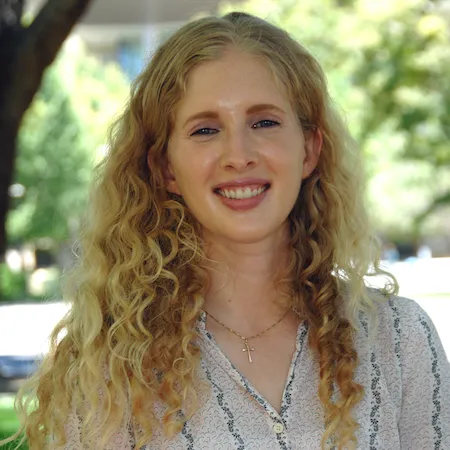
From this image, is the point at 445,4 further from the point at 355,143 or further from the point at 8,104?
the point at 355,143

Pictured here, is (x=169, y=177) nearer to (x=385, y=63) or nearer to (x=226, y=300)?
(x=226, y=300)

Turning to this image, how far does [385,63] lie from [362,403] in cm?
1527

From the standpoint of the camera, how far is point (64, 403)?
7.77 ft

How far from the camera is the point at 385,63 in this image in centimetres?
1712

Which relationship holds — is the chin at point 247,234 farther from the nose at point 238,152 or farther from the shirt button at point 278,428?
the shirt button at point 278,428

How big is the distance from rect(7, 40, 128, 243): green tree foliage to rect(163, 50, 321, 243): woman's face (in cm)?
2128

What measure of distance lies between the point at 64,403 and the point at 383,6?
49.2 ft

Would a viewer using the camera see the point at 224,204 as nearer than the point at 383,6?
Yes

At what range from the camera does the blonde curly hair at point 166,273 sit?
7.74 feet

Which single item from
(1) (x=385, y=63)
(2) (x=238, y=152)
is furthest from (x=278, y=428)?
(1) (x=385, y=63)

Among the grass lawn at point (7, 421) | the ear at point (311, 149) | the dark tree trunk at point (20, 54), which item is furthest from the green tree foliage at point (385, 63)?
the ear at point (311, 149)

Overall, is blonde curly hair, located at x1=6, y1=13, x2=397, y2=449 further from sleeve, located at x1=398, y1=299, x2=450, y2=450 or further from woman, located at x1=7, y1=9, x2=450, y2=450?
sleeve, located at x1=398, y1=299, x2=450, y2=450

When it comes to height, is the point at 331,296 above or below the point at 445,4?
below

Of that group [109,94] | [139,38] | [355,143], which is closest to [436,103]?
[109,94]
